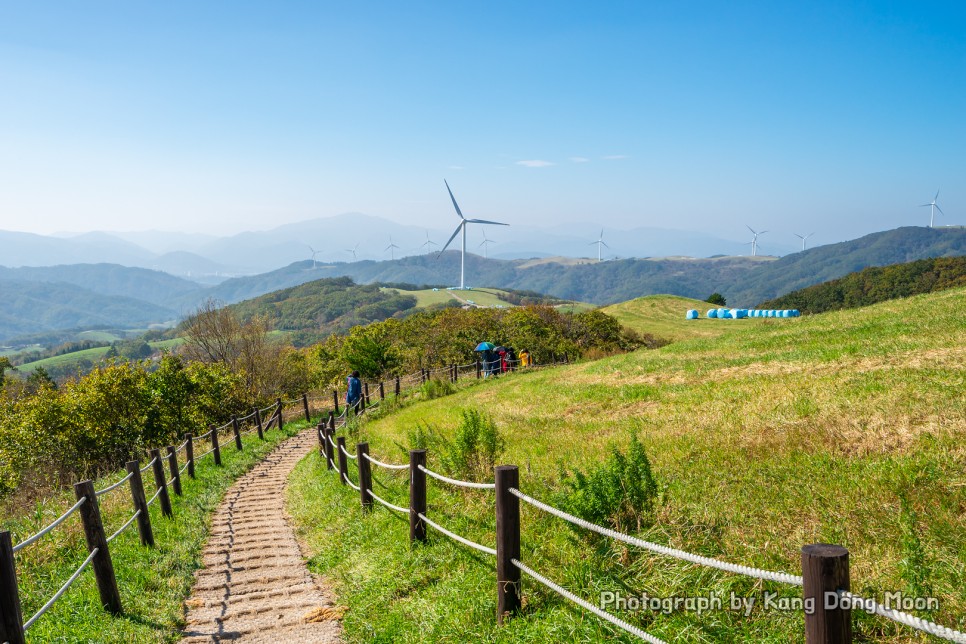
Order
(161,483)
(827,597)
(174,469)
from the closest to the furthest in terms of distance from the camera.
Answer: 1. (827,597)
2. (161,483)
3. (174,469)

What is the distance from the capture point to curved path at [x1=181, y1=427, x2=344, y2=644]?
6.57 meters

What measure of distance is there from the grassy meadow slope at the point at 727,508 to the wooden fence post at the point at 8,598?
2927mm

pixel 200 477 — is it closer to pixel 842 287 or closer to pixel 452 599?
pixel 452 599

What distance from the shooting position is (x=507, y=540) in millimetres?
5402

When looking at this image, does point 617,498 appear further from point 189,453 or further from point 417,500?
point 189,453

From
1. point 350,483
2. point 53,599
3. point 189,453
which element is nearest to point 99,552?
point 53,599

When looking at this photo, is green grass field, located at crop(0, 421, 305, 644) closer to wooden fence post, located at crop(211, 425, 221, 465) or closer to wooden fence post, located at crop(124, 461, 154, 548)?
wooden fence post, located at crop(124, 461, 154, 548)

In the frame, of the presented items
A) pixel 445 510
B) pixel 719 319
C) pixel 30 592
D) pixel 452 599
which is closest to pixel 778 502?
pixel 452 599

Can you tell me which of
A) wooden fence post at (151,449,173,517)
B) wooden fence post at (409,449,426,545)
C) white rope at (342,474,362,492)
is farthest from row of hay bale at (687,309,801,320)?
wooden fence post at (409,449,426,545)

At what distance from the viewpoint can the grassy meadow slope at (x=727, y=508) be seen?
→ 455 cm

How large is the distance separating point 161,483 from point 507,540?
27.3 feet

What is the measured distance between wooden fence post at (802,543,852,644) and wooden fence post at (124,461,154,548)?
8.97m

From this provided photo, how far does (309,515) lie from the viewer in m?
11.8

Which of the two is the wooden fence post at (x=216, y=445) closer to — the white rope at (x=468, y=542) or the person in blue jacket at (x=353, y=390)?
the person in blue jacket at (x=353, y=390)
